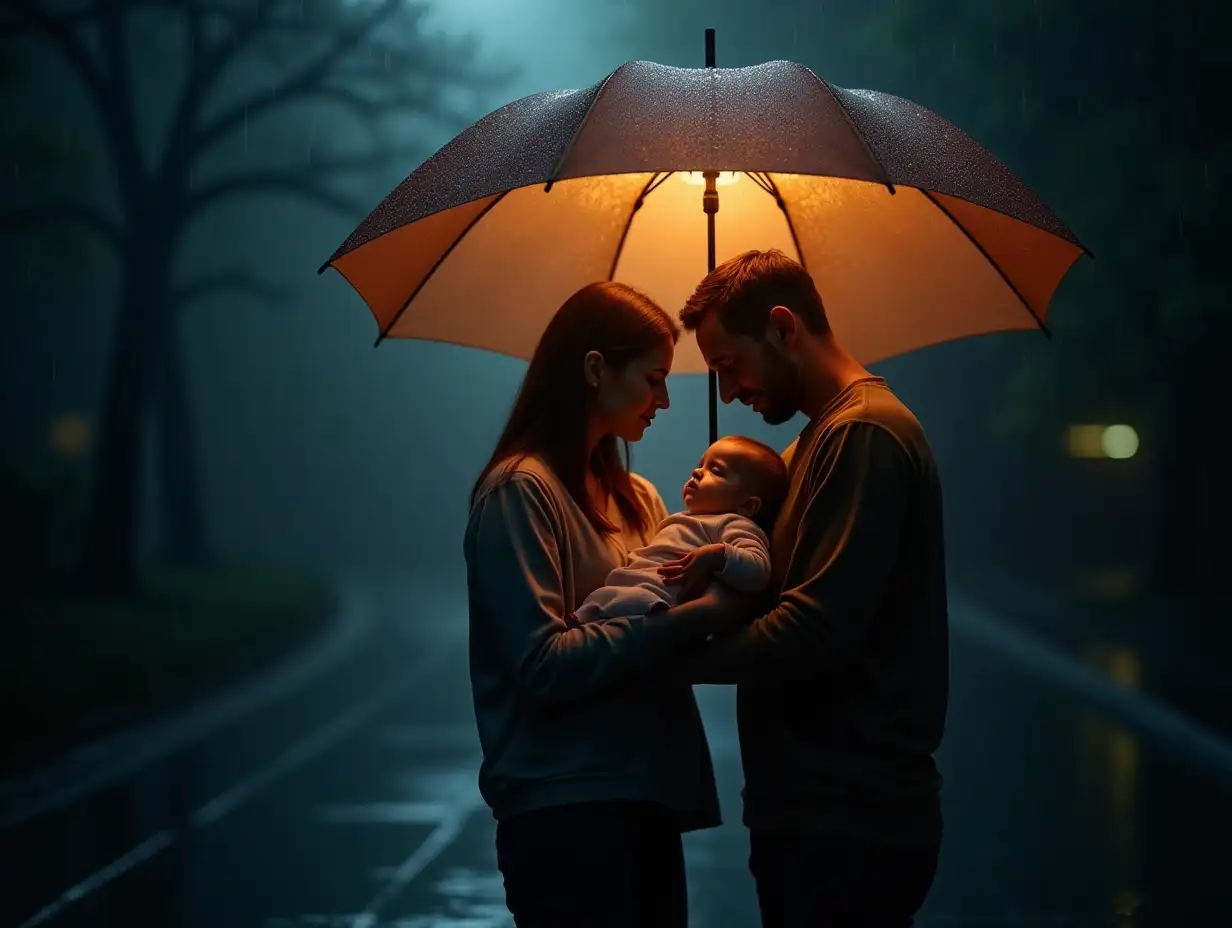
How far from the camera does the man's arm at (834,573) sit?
10.7 ft

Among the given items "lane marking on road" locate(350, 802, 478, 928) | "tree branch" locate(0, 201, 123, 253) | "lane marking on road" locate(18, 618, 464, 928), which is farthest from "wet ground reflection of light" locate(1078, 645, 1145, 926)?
"tree branch" locate(0, 201, 123, 253)

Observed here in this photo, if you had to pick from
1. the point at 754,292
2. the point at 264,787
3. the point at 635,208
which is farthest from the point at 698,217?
the point at 264,787

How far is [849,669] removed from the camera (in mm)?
3373

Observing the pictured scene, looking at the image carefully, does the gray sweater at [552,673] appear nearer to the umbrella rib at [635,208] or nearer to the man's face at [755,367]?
the man's face at [755,367]

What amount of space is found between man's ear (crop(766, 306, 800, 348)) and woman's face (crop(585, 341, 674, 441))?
0.68ft

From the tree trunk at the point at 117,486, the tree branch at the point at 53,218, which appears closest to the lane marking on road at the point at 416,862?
the tree trunk at the point at 117,486

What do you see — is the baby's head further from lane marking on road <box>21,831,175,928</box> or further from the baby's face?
lane marking on road <box>21,831,175,928</box>

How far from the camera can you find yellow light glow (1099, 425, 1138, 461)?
18.5 m

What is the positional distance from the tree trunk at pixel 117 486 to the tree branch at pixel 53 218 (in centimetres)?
122

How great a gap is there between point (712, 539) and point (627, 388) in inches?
13.7

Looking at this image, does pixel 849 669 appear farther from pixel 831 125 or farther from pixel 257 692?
pixel 257 692

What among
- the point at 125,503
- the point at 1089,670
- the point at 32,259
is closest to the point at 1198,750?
the point at 1089,670

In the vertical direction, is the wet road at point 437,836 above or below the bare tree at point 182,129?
below

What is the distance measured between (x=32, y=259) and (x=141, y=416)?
6.76ft
